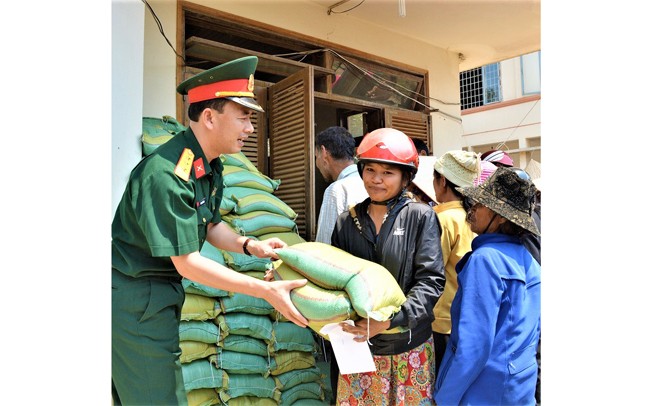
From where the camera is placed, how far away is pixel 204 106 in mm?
2098

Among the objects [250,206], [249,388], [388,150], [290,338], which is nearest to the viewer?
[388,150]

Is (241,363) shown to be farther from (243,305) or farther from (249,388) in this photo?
(243,305)

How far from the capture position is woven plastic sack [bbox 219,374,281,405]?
119 inches

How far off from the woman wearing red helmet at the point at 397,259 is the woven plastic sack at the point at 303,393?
1178mm

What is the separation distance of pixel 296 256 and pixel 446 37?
4656 millimetres

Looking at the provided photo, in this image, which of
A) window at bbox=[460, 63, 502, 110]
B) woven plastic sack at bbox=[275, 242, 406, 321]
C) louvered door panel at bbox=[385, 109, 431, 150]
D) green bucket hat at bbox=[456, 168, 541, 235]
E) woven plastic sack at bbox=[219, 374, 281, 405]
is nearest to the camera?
woven plastic sack at bbox=[275, 242, 406, 321]

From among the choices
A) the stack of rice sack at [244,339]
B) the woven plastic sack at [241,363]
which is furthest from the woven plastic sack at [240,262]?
the woven plastic sack at [241,363]

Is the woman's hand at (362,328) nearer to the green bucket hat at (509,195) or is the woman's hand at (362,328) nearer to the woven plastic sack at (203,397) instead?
the green bucket hat at (509,195)

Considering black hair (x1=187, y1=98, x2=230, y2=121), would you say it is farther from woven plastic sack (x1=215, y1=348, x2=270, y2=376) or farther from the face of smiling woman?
woven plastic sack (x1=215, y1=348, x2=270, y2=376)

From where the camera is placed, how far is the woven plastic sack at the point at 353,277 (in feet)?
5.91

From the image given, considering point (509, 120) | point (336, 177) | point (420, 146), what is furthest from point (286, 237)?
point (509, 120)

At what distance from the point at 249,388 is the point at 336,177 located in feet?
5.43

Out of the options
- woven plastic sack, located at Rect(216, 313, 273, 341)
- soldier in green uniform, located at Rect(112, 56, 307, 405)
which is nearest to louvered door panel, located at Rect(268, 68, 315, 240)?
woven plastic sack, located at Rect(216, 313, 273, 341)

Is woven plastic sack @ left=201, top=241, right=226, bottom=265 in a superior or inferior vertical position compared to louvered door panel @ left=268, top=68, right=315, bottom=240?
inferior
